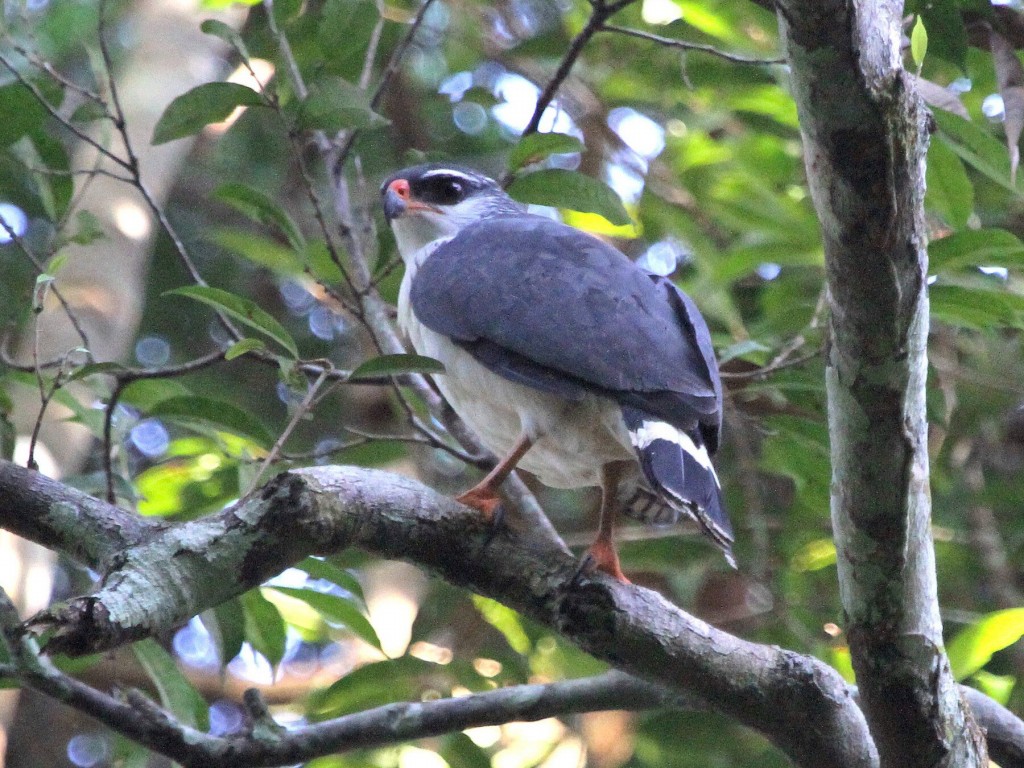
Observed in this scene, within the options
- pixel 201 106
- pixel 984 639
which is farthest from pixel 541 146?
pixel 984 639

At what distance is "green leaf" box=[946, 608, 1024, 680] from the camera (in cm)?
371

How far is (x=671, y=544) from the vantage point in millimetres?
5441

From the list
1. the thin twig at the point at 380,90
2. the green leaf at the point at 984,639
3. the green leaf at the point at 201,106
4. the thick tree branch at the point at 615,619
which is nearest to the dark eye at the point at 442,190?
the thin twig at the point at 380,90

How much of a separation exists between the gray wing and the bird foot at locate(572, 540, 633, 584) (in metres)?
0.43

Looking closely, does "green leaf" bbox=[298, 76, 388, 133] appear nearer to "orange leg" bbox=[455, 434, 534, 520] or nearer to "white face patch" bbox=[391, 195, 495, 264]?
"white face patch" bbox=[391, 195, 495, 264]

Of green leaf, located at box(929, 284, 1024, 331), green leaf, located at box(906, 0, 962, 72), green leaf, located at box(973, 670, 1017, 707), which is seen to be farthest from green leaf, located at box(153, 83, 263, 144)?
green leaf, located at box(973, 670, 1017, 707)

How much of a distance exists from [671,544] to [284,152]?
181 inches

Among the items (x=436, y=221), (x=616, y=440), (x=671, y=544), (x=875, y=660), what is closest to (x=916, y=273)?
(x=875, y=660)

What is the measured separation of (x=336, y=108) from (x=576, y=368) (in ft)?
3.87

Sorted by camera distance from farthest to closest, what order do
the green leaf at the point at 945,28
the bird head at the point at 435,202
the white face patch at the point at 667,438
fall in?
the bird head at the point at 435,202 < the green leaf at the point at 945,28 < the white face patch at the point at 667,438

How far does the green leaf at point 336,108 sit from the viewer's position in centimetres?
399

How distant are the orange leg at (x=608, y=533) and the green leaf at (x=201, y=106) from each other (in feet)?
5.38

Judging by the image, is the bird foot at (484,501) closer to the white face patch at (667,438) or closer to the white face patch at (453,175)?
the white face patch at (667,438)

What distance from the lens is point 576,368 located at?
3600 mm
